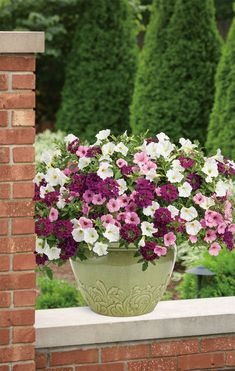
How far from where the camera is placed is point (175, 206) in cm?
413

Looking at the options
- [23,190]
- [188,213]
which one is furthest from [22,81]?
[188,213]

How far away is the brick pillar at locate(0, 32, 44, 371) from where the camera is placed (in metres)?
3.62

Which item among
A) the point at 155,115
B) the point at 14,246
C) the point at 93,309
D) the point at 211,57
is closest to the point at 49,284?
the point at 93,309

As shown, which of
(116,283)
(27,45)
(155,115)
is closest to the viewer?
(27,45)

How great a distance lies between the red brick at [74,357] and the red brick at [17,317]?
1.18 ft

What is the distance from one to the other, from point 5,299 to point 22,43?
1130mm

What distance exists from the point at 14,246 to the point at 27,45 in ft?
2.90

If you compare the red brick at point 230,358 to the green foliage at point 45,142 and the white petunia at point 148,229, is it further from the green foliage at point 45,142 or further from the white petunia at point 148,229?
the green foliage at point 45,142

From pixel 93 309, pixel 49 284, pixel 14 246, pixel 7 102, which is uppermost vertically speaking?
pixel 7 102

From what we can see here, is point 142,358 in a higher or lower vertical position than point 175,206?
lower

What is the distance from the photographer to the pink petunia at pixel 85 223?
13.1 ft

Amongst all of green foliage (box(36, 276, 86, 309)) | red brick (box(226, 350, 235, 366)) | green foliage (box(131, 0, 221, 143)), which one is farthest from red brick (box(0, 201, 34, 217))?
green foliage (box(131, 0, 221, 143))

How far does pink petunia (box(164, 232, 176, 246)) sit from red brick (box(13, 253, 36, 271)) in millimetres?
682

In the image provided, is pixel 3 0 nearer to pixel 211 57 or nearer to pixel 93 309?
pixel 211 57
